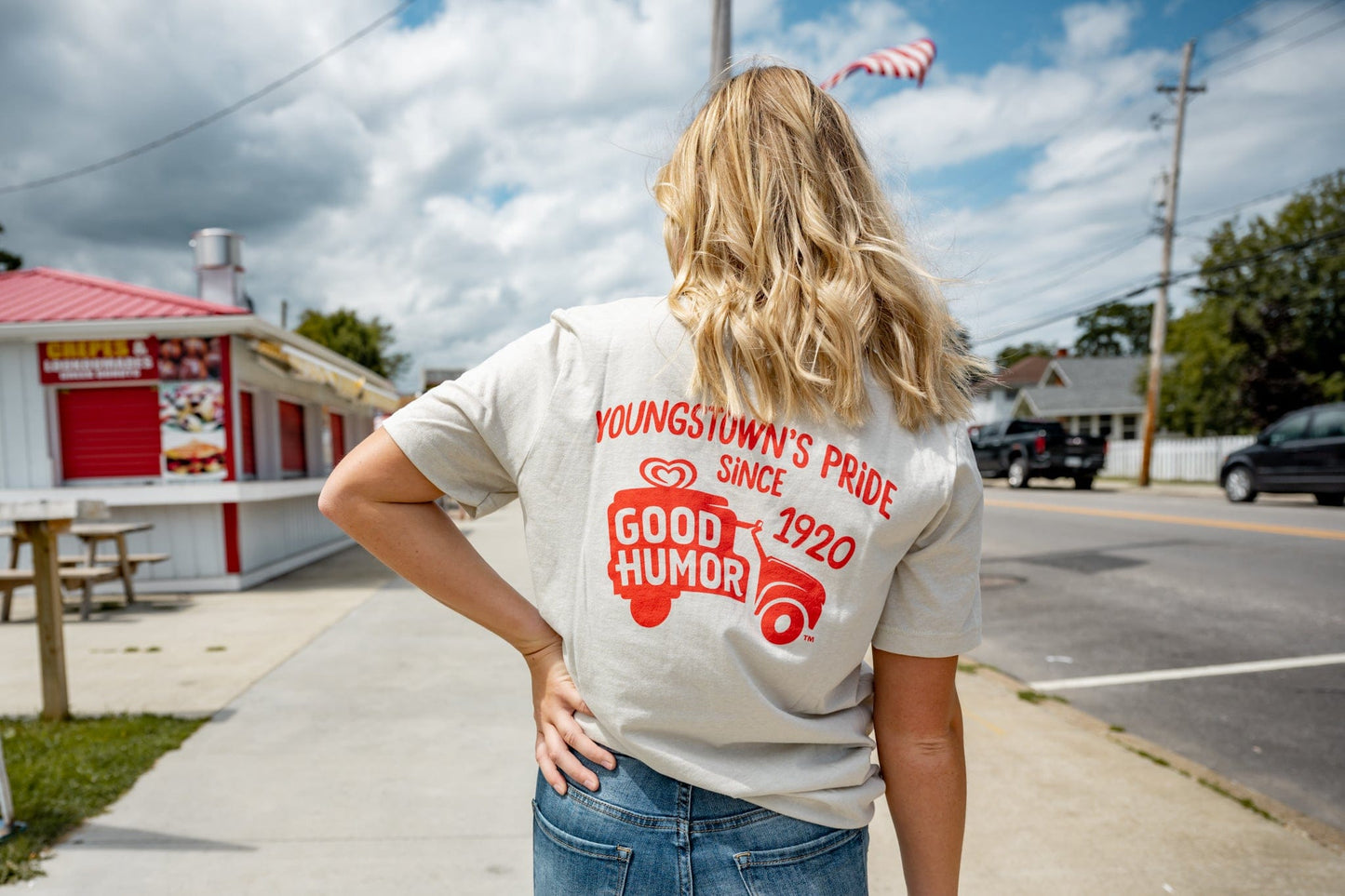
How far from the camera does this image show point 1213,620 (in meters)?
6.96

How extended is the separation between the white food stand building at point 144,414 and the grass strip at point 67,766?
4948 mm

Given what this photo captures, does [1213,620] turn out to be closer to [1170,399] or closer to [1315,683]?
[1315,683]

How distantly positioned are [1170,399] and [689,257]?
157 ft

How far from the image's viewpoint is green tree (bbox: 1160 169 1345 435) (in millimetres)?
34500

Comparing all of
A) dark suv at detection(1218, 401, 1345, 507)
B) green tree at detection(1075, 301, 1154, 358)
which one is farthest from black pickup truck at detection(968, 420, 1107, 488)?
green tree at detection(1075, 301, 1154, 358)

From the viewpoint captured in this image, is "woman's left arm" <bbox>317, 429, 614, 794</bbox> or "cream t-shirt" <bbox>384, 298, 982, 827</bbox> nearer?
"cream t-shirt" <bbox>384, 298, 982, 827</bbox>

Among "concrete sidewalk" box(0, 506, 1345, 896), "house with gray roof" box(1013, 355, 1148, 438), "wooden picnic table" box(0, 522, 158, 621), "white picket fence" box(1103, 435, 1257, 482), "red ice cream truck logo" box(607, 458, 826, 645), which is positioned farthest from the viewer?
"house with gray roof" box(1013, 355, 1148, 438)

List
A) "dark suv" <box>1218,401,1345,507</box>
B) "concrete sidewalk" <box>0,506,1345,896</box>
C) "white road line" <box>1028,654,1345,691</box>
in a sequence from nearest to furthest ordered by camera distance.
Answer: "concrete sidewalk" <box>0,506,1345,896</box> → "white road line" <box>1028,654,1345,691</box> → "dark suv" <box>1218,401,1345,507</box>

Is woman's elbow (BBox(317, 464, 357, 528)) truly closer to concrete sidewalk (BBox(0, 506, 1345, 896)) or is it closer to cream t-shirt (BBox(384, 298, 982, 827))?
cream t-shirt (BBox(384, 298, 982, 827))

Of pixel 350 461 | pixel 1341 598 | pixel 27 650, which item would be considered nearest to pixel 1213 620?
pixel 1341 598

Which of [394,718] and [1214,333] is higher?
[1214,333]

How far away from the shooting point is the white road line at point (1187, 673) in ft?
18.1

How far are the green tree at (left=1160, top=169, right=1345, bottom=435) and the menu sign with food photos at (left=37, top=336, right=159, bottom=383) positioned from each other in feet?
119

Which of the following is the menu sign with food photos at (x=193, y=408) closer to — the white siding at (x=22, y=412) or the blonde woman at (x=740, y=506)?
the white siding at (x=22, y=412)
